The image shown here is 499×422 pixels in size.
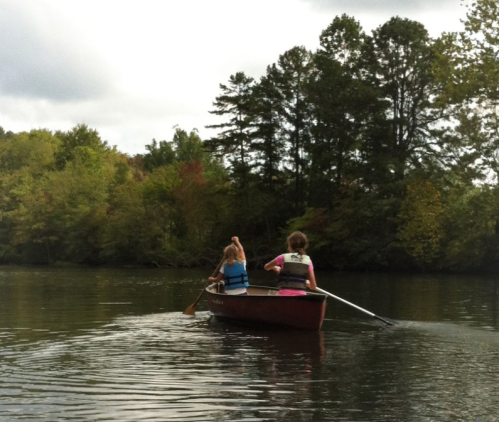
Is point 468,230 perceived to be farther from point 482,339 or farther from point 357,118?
point 482,339

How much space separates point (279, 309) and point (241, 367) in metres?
4.09

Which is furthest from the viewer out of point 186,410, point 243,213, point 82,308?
point 243,213

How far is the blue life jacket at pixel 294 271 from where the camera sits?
1489cm

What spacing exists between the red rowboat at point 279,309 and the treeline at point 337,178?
21688mm

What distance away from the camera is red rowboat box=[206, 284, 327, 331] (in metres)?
14.6

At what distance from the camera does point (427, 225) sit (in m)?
44.3

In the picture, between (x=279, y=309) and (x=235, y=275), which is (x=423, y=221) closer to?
(x=235, y=275)

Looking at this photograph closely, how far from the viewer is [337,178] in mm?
52219

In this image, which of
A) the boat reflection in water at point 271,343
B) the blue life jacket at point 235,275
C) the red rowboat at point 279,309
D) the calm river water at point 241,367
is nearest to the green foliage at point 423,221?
the calm river water at point 241,367

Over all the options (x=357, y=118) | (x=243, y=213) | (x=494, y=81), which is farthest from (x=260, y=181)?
(x=494, y=81)

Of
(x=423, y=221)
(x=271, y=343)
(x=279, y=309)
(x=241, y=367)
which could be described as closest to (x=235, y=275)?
(x=279, y=309)

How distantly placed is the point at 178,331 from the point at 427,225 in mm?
31192

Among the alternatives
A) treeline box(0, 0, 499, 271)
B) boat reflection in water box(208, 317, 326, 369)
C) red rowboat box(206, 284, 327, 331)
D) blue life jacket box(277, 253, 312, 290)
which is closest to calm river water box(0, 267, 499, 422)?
boat reflection in water box(208, 317, 326, 369)

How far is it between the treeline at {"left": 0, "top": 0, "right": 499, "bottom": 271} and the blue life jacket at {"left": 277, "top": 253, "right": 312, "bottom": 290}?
21.8 m
